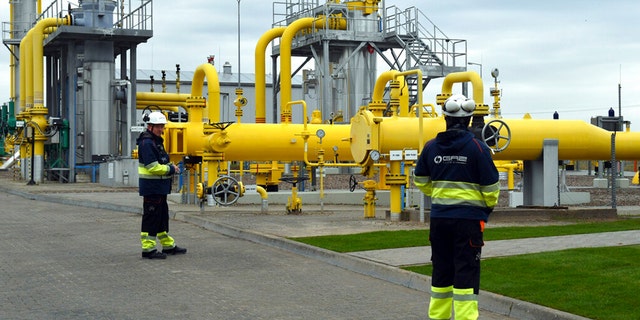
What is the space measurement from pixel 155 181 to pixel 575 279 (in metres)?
6.21

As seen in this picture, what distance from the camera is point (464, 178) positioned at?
730 cm

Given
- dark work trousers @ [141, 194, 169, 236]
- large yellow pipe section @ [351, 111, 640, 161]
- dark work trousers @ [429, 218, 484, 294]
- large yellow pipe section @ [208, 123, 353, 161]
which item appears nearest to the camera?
dark work trousers @ [429, 218, 484, 294]

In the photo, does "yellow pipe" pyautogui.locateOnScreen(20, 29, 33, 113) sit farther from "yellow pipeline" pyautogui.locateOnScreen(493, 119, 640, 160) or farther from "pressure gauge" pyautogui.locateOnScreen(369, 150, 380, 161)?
"yellow pipeline" pyautogui.locateOnScreen(493, 119, 640, 160)

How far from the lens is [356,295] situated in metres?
9.92

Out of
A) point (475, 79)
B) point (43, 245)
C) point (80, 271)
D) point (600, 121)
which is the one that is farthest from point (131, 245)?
point (600, 121)

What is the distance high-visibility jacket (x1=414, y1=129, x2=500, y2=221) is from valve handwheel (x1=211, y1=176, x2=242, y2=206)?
13.3m

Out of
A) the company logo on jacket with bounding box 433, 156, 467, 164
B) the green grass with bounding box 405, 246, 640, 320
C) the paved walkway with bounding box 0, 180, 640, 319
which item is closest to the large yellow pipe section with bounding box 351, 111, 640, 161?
the paved walkway with bounding box 0, 180, 640, 319

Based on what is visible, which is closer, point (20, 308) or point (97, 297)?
point (20, 308)

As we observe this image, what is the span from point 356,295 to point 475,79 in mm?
8700

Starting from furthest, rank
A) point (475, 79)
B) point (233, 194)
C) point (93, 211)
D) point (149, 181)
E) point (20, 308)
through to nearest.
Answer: point (93, 211) → point (233, 194) → point (475, 79) → point (149, 181) → point (20, 308)

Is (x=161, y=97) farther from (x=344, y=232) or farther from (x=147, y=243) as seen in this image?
(x=147, y=243)

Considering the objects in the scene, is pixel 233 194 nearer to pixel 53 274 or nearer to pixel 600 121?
pixel 600 121

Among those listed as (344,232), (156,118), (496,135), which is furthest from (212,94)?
(156,118)

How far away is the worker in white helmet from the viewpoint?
44.0 ft
